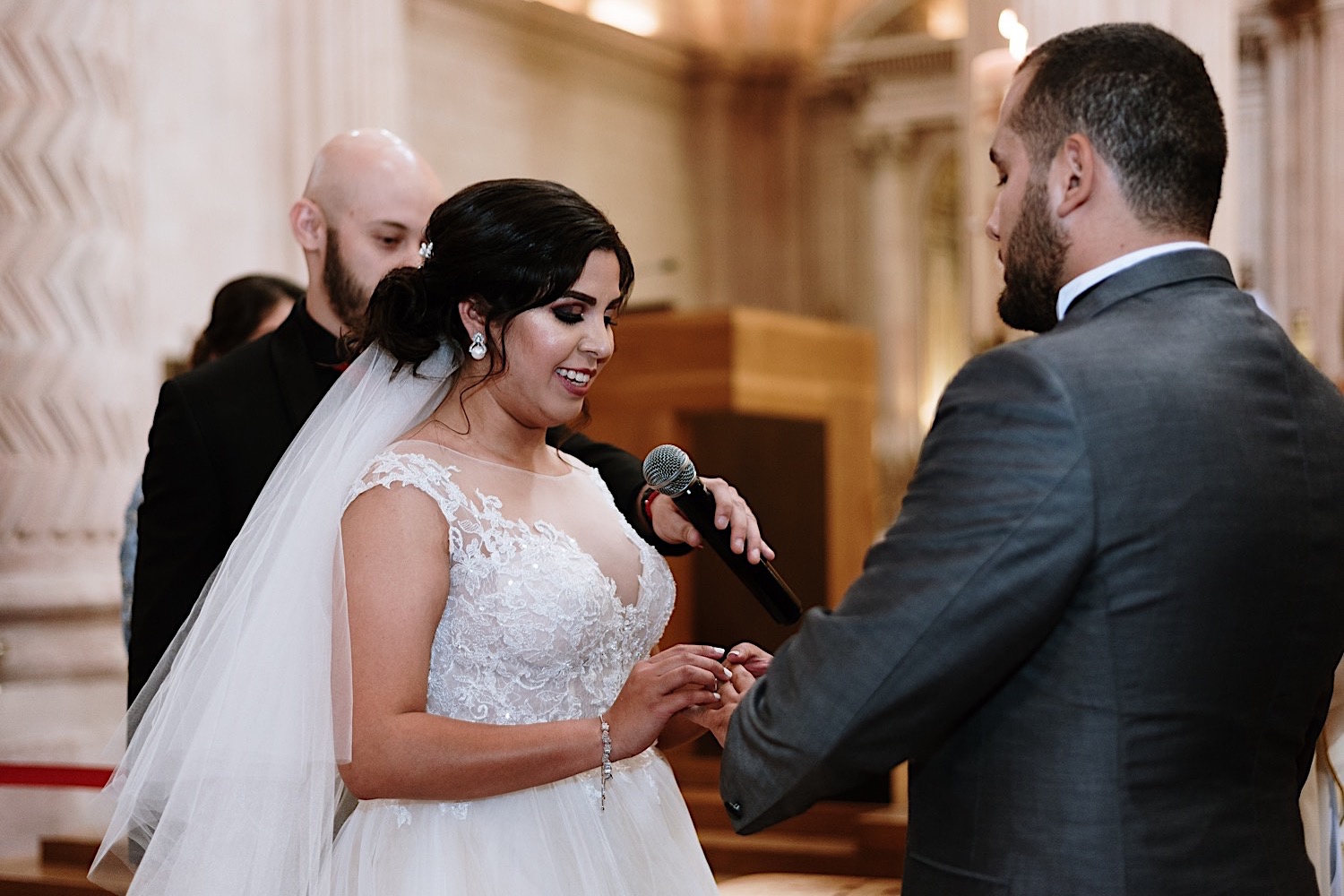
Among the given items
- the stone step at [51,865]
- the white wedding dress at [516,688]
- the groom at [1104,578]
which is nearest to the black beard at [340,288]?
the white wedding dress at [516,688]

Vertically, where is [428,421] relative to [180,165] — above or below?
below

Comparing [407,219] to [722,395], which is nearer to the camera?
[407,219]

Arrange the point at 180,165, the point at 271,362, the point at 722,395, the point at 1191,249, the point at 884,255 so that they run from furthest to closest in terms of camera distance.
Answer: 1. the point at 884,255
2. the point at 180,165
3. the point at 722,395
4. the point at 271,362
5. the point at 1191,249

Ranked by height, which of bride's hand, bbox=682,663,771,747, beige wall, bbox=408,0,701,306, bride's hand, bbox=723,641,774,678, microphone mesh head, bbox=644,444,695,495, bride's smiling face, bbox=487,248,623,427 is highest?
beige wall, bbox=408,0,701,306

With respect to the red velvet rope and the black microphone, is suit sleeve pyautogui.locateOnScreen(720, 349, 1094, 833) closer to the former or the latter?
the black microphone

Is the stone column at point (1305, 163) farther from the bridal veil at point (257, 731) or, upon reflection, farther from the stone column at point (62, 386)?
the bridal veil at point (257, 731)

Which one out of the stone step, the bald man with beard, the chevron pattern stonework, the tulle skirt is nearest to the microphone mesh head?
the bald man with beard

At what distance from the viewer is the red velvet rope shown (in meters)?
3.71

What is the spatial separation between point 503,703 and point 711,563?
429 cm

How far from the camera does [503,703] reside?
2383 mm

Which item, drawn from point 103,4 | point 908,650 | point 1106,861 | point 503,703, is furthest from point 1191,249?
point 103,4

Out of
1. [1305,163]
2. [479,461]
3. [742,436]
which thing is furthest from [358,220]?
[1305,163]

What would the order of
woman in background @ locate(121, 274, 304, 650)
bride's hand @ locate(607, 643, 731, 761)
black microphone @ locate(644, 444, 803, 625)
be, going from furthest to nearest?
1. woman in background @ locate(121, 274, 304, 650)
2. black microphone @ locate(644, 444, 803, 625)
3. bride's hand @ locate(607, 643, 731, 761)

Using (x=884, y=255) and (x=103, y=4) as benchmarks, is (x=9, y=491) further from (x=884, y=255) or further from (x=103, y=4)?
(x=884, y=255)
